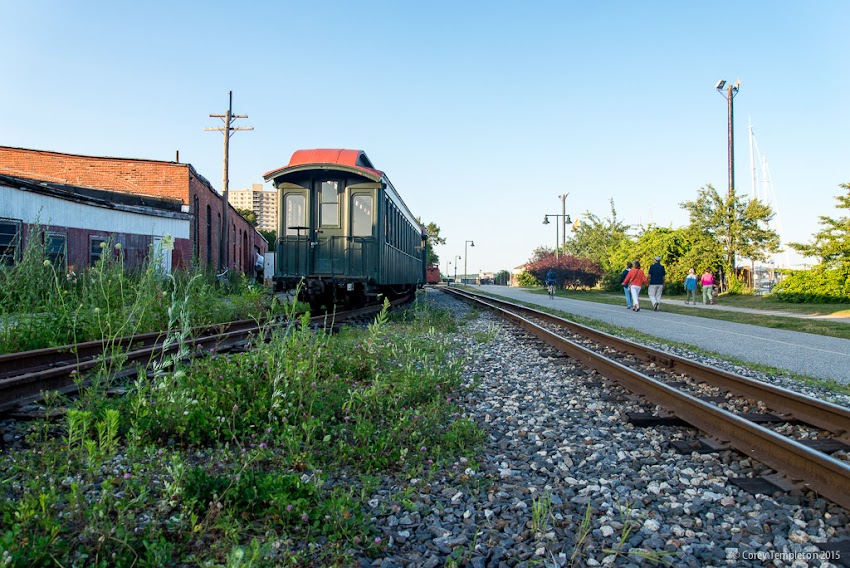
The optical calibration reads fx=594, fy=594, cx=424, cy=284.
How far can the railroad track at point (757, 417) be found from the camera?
3.13 meters

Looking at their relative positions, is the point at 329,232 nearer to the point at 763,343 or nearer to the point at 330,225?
the point at 330,225

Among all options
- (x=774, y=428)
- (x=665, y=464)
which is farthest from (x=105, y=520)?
(x=774, y=428)

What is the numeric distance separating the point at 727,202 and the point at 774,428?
31021mm

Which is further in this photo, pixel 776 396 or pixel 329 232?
pixel 329 232

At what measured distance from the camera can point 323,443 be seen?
11.9 ft

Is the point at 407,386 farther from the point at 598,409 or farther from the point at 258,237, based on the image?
the point at 258,237

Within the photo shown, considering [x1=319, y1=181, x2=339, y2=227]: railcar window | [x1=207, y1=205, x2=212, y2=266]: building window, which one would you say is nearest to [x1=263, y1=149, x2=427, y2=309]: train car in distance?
[x1=319, y1=181, x2=339, y2=227]: railcar window

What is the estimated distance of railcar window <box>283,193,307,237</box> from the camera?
13.1m

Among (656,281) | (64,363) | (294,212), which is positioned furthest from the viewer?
(656,281)

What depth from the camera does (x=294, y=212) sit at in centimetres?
1319

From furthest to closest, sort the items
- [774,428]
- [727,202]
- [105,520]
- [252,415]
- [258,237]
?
1. [258,237]
2. [727,202]
3. [774,428]
4. [252,415]
5. [105,520]

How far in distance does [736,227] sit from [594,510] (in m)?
33.1

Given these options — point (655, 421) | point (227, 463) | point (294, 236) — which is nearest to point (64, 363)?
point (227, 463)

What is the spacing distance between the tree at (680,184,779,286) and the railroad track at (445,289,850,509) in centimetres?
2761
